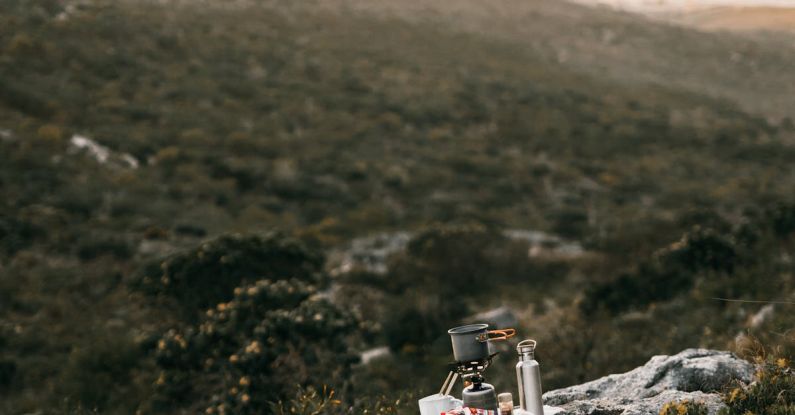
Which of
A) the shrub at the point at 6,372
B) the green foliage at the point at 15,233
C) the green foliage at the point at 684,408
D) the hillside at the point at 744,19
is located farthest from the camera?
the hillside at the point at 744,19

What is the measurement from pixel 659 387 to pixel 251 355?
458 centimetres

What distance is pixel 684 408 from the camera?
3941mm

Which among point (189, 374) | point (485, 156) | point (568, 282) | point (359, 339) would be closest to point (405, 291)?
point (359, 339)

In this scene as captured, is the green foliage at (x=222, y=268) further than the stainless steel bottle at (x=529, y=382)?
Yes

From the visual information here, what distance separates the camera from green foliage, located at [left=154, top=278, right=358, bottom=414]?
7641mm

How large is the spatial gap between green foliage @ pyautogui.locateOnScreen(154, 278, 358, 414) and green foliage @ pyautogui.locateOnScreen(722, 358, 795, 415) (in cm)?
457

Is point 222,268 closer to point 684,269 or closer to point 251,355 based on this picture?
point 251,355

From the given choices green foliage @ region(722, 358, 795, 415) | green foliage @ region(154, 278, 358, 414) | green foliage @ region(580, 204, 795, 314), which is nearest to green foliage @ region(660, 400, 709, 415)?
green foliage @ region(722, 358, 795, 415)

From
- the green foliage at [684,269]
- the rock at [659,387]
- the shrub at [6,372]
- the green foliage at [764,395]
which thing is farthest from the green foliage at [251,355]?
the green foliage at [684,269]

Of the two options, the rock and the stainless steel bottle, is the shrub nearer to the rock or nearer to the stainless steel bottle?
the rock

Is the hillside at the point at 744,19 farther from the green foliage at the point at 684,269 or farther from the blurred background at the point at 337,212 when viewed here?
the green foliage at the point at 684,269

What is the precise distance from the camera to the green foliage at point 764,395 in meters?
4.00

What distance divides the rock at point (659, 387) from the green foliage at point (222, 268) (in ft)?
20.8

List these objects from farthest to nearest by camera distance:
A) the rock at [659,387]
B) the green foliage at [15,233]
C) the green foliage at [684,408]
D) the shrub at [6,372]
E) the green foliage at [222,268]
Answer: the green foliage at [15,233] → the green foliage at [222,268] → the shrub at [6,372] → the rock at [659,387] → the green foliage at [684,408]
